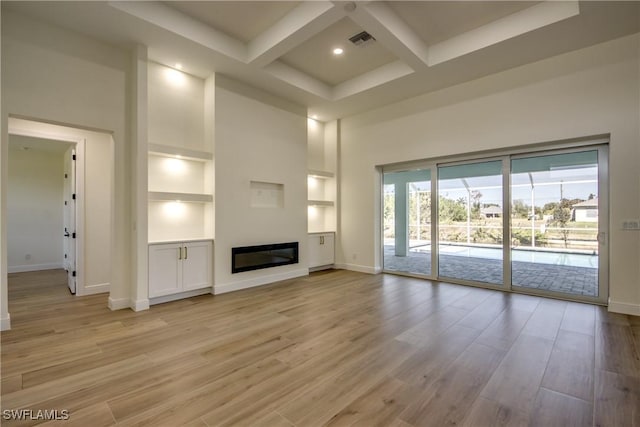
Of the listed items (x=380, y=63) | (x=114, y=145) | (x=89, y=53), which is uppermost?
(x=380, y=63)

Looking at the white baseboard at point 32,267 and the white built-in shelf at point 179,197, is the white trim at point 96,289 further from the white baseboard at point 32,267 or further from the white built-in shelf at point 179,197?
the white baseboard at point 32,267

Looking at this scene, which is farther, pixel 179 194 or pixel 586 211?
pixel 179 194

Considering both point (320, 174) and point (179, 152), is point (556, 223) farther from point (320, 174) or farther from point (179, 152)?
point (179, 152)

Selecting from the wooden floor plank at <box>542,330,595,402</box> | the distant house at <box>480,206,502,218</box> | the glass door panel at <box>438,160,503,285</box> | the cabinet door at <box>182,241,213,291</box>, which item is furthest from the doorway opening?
the distant house at <box>480,206,502,218</box>

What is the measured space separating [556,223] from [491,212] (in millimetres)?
870

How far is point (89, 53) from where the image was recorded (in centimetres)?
375

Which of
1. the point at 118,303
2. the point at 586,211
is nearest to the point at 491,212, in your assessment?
the point at 586,211

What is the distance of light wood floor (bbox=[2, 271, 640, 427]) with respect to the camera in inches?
72.7

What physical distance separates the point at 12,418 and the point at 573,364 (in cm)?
404

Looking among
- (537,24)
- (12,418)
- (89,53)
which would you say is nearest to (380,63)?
(537,24)

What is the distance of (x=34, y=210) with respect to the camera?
678cm

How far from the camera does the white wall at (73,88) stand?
326 centimetres

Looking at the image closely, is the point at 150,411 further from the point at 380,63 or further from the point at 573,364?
the point at 380,63

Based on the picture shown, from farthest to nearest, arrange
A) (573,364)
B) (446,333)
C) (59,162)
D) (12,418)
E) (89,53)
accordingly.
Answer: (59,162)
(89,53)
(446,333)
(573,364)
(12,418)
